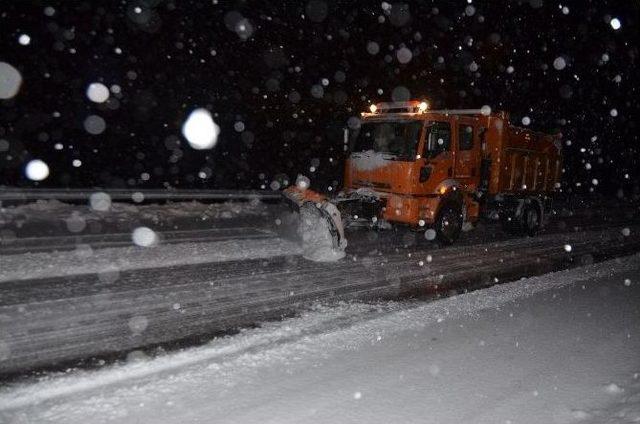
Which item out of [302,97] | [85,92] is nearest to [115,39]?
[85,92]

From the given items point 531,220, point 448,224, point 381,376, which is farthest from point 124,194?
point 381,376

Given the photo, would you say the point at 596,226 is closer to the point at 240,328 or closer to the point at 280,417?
the point at 240,328

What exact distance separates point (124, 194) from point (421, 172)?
8.89m

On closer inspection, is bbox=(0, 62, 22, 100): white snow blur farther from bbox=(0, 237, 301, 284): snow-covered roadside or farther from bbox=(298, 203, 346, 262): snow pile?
bbox=(298, 203, 346, 262): snow pile

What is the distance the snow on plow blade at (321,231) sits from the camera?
9.32m

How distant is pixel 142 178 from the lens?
862 inches

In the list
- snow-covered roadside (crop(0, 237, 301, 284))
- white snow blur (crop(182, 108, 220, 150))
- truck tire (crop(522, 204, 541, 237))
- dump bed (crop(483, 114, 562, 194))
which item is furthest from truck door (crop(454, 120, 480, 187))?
white snow blur (crop(182, 108, 220, 150))

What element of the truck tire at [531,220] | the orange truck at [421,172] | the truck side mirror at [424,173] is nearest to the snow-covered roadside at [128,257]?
the orange truck at [421,172]

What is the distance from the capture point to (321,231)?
9367 millimetres

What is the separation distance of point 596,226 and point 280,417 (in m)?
15.9

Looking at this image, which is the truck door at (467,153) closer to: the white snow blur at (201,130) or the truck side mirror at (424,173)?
the truck side mirror at (424,173)

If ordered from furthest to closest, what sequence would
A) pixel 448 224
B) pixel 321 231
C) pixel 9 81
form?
1. pixel 9 81
2. pixel 448 224
3. pixel 321 231

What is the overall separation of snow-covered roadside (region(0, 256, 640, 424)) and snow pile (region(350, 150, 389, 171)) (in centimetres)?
485

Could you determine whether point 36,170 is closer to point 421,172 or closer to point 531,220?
point 421,172
